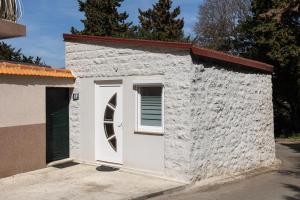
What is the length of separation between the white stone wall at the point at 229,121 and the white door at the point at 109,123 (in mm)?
2062

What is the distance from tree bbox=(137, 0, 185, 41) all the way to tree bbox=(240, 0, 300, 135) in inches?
199

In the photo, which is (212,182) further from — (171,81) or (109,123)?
(109,123)

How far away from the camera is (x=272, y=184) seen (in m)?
9.72

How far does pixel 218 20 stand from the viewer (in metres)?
36.5

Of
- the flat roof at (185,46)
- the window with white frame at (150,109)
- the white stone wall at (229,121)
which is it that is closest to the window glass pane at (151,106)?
the window with white frame at (150,109)

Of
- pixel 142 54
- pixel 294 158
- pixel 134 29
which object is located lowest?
pixel 294 158

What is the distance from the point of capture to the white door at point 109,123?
1032 centimetres

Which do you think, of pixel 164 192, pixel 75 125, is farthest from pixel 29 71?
pixel 164 192

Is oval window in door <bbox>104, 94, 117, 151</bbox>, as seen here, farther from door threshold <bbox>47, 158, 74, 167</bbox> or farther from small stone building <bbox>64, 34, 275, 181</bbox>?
door threshold <bbox>47, 158, 74, 167</bbox>

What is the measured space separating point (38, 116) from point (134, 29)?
819 inches

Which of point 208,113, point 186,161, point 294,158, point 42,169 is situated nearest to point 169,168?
point 186,161

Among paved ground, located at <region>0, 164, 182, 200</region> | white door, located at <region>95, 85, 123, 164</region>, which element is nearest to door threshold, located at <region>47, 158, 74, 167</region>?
paved ground, located at <region>0, 164, 182, 200</region>

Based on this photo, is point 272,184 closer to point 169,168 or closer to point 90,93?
point 169,168

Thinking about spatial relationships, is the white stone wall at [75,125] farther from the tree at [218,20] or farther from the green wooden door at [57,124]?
the tree at [218,20]
